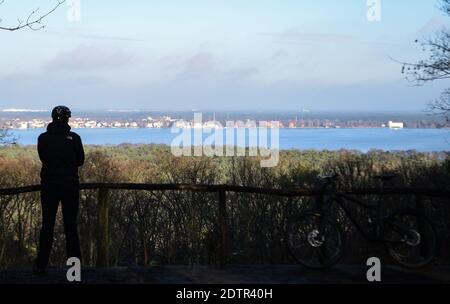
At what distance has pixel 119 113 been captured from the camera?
2800 cm

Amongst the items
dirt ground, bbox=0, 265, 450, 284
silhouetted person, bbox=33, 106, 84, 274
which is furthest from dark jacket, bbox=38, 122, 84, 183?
dirt ground, bbox=0, 265, 450, 284

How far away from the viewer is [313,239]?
6715mm

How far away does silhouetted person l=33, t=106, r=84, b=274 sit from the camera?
636cm

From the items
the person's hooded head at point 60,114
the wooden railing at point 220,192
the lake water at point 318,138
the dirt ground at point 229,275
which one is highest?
the lake water at point 318,138

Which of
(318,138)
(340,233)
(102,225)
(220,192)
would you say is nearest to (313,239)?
(340,233)

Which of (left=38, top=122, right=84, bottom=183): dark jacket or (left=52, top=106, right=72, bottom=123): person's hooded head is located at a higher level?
(left=52, top=106, right=72, bottom=123): person's hooded head

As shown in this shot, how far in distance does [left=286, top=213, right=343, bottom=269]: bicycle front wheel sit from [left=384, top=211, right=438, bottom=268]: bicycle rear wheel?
66 cm

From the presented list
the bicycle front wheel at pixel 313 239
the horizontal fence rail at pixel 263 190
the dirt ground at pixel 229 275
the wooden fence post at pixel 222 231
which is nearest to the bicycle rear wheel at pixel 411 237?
the dirt ground at pixel 229 275

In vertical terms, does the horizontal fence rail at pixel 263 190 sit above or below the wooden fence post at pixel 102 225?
above

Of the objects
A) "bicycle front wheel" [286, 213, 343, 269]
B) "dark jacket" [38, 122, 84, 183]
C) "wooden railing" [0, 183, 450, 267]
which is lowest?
"bicycle front wheel" [286, 213, 343, 269]

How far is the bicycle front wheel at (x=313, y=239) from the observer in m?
6.74

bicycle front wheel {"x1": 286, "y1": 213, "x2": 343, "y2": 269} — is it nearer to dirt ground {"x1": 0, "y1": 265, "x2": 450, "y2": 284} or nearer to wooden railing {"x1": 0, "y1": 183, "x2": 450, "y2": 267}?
dirt ground {"x1": 0, "y1": 265, "x2": 450, "y2": 284}

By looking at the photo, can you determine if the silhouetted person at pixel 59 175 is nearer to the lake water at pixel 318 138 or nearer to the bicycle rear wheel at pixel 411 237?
the bicycle rear wheel at pixel 411 237

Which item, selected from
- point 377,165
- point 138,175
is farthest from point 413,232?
point 138,175
